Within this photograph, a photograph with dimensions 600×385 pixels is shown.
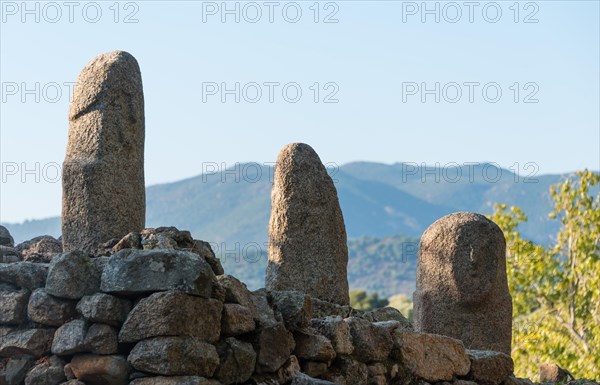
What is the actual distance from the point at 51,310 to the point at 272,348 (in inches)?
86.2

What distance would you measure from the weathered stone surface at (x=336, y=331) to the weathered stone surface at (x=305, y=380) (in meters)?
1.29

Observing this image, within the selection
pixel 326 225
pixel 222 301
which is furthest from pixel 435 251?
pixel 222 301

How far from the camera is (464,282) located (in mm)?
17609

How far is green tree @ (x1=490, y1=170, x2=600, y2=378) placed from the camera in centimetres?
3366

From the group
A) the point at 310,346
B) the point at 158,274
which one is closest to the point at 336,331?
the point at 310,346

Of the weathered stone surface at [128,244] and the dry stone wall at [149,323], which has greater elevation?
the weathered stone surface at [128,244]

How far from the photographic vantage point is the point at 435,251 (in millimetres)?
17766

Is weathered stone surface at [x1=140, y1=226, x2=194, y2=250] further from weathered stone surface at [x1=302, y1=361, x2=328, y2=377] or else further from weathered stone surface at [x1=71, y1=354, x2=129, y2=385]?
weathered stone surface at [x1=302, y1=361, x2=328, y2=377]

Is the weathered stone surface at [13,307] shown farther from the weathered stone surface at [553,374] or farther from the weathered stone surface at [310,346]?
the weathered stone surface at [553,374]

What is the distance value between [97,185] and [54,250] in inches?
54.7

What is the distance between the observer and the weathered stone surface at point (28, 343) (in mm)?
11789

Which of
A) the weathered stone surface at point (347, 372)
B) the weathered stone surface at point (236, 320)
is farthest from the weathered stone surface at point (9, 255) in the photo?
the weathered stone surface at point (347, 372)

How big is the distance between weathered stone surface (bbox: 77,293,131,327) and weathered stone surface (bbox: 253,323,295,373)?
4.73 ft

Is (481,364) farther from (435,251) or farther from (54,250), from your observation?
(54,250)
